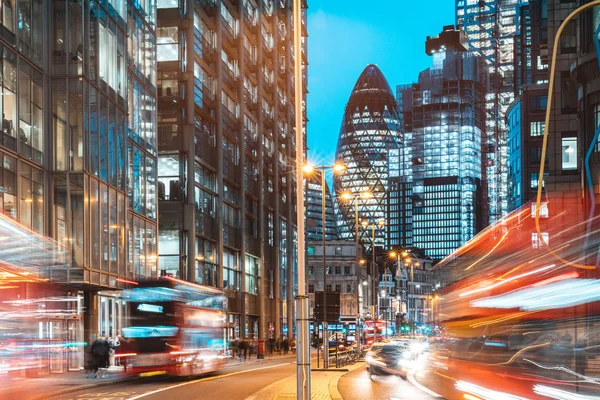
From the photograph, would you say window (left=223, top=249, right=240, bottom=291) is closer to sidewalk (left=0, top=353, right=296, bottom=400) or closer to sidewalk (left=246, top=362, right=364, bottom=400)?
sidewalk (left=0, top=353, right=296, bottom=400)

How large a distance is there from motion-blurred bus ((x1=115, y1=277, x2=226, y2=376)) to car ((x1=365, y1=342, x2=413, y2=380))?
328 inches

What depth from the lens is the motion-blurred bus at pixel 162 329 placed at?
31.3 metres

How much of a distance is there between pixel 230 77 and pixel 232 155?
704 centimetres

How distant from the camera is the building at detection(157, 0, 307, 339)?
67.4 meters

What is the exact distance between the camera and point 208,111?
7344 cm

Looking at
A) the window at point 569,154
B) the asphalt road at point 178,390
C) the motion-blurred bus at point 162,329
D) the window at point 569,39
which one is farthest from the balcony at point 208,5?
the motion-blurred bus at point 162,329

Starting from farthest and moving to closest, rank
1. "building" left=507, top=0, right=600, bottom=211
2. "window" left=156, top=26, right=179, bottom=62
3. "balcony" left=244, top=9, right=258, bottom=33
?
"balcony" left=244, top=9, right=258, bottom=33 → "window" left=156, top=26, right=179, bottom=62 → "building" left=507, top=0, right=600, bottom=211

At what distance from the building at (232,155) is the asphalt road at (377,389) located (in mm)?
19362

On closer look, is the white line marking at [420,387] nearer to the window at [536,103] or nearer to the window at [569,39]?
the window at [569,39]

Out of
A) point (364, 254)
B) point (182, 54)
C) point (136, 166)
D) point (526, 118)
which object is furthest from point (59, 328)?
point (364, 254)

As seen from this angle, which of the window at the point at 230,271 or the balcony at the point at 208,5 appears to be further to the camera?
the window at the point at 230,271

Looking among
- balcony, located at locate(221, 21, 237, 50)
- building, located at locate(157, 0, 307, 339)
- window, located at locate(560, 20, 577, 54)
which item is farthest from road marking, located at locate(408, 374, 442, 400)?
balcony, located at locate(221, 21, 237, 50)

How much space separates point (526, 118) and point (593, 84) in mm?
67761

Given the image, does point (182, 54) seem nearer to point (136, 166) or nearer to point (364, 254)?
point (136, 166)
